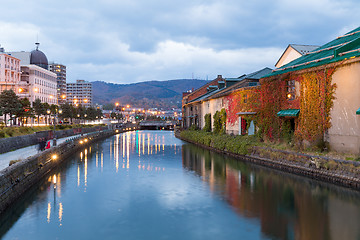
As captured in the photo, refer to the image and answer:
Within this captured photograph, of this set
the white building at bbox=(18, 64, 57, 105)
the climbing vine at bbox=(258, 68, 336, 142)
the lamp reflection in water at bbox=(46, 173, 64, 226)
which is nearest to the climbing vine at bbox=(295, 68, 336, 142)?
the climbing vine at bbox=(258, 68, 336, 142)

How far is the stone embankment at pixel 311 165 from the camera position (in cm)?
2128

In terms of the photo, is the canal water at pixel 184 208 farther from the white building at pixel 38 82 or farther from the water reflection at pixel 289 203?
the white building at pixel 38 82

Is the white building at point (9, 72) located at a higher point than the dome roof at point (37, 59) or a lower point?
lower

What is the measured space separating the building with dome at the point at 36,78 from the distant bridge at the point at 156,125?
144ft

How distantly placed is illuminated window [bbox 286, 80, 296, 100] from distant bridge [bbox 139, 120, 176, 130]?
12216cm

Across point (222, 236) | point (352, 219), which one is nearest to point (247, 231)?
point (222, 236)

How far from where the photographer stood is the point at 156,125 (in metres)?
158

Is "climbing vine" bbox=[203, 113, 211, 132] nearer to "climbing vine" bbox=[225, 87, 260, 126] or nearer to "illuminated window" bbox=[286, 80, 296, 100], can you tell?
"climbing vine" bbox=[225, 87, 260, 126]

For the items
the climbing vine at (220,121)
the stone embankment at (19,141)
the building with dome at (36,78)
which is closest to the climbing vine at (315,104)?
the climbing vine at (220,121)

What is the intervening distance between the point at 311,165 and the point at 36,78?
118517 millimetres

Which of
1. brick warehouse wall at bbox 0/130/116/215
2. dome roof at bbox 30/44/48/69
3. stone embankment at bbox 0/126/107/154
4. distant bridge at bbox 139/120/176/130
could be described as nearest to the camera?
brick warehouse wall at bbox 0/130/116/215

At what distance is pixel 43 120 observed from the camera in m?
123

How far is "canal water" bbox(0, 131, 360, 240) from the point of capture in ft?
49.7

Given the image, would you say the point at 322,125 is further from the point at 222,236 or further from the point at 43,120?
the point at 43,120
